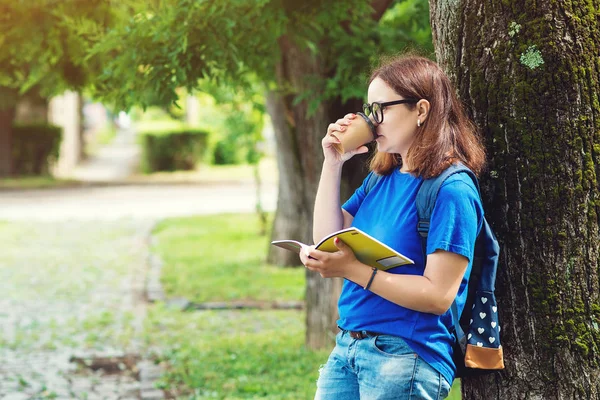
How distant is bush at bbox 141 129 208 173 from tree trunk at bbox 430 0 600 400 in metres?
25.6

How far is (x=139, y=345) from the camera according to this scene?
737 cm

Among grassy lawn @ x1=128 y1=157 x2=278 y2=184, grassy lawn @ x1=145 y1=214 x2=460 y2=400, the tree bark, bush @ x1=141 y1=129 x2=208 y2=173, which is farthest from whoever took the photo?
bush @ x1=141 y1=129 x2=208 y2=173

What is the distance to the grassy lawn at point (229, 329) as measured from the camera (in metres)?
5.84

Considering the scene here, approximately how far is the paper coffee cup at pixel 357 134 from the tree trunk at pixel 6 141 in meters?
23.3

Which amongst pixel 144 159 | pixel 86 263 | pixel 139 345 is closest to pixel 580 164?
pixel 139 345

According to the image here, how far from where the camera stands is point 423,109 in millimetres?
2459

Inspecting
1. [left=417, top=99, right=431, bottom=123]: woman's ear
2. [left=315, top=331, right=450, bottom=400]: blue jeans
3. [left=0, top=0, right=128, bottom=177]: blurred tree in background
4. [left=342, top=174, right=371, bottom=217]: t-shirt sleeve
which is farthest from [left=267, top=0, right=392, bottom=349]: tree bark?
[left=315, top=331, right=450, bottom=400]: blue jeans

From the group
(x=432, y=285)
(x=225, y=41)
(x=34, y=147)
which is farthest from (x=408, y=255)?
(x=34, y=147)

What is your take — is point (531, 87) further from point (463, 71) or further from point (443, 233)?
point (443, 233)

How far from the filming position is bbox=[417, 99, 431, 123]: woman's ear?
2452 mm

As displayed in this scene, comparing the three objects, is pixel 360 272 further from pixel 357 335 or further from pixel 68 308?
pixel 68 308

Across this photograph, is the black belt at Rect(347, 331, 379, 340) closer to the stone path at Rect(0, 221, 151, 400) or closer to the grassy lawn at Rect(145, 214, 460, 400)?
the grassy lawn at Rect(145, 214, 460, 400)

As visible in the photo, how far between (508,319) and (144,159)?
26.6 metres

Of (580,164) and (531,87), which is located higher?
(531,87)
